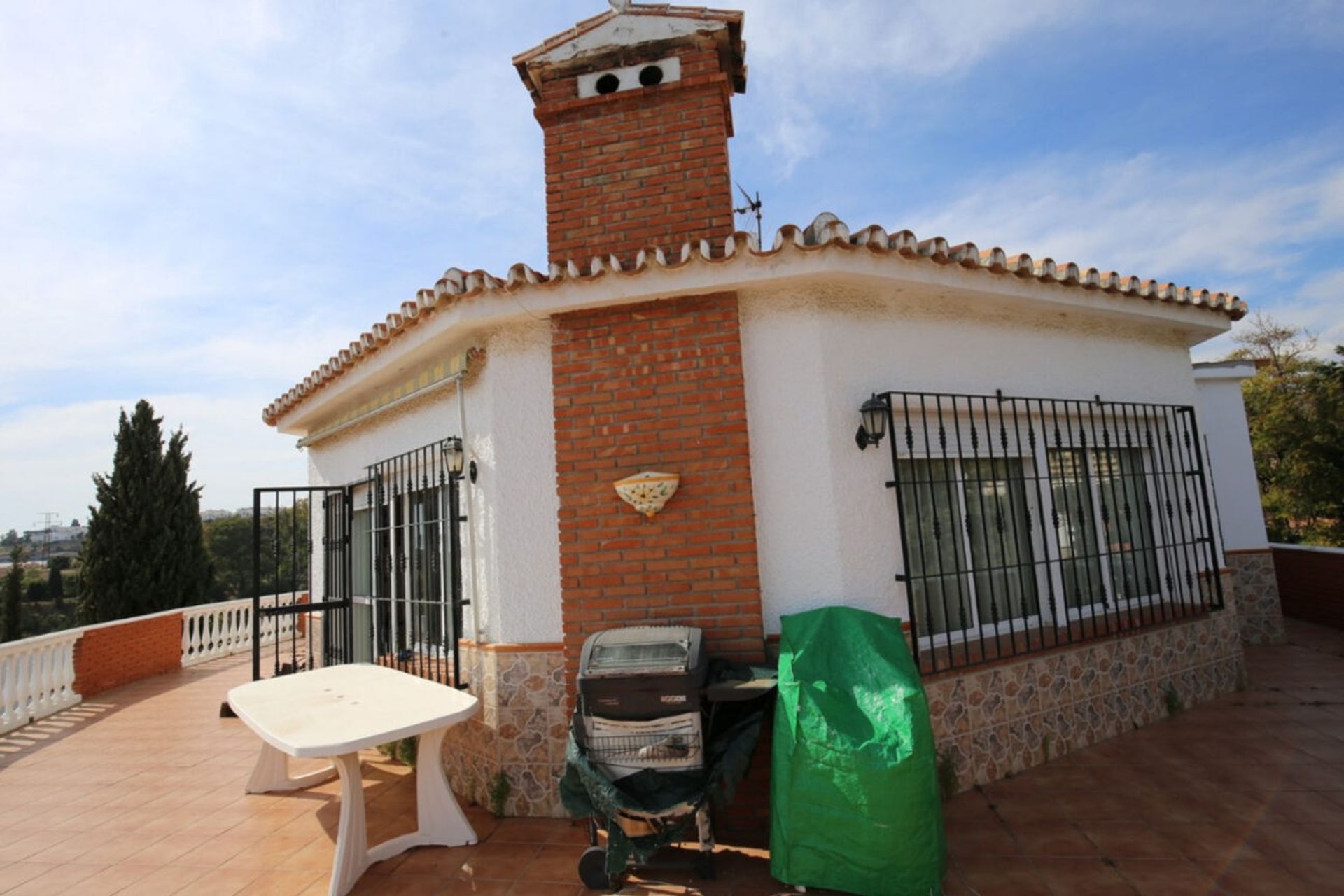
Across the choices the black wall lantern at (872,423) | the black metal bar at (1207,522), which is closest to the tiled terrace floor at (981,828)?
the black metal bar at (1207,522)

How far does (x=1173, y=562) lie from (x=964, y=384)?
9.79 feet

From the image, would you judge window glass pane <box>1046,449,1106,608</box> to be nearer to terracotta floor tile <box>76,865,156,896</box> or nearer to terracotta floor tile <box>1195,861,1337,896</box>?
terracotta floor tile <box>1195,861,1337,896</box>

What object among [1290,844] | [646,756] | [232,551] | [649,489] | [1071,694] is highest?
[649,489]

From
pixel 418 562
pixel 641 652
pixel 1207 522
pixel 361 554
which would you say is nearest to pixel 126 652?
pixel 361 554

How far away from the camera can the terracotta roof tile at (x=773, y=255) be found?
4012 mm

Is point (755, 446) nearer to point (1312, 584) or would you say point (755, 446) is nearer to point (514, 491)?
point (514, 491)

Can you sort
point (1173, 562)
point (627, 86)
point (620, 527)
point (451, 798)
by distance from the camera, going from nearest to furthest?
point (451, 798) → point (620, 527) → point (627, 86) → point (1173, 562)

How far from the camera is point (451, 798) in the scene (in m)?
4.04

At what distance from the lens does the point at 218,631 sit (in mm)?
12047

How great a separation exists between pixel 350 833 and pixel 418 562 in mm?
2645

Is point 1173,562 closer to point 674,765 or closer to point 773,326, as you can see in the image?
point 773,326

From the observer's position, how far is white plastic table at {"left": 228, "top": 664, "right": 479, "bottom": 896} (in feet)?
11.3

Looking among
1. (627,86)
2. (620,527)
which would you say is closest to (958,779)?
(620,527)

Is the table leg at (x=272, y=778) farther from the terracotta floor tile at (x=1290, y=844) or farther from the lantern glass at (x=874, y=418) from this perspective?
the terracotta floor tile at (x=1290, y=844)
